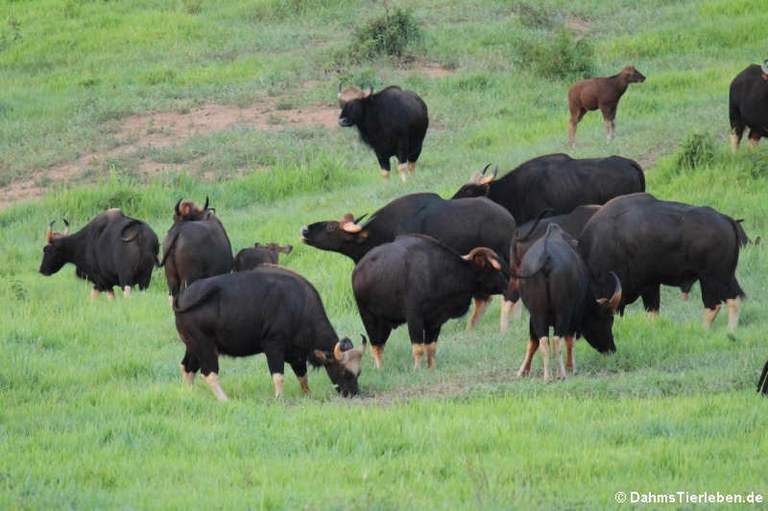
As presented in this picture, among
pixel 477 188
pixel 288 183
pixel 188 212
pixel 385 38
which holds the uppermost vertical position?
pixel 385 38

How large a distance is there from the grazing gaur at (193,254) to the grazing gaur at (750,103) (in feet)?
25.6

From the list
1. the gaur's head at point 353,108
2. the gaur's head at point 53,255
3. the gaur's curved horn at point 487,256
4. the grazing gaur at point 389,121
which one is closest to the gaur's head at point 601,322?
the gaur's curved horn at point 487,256

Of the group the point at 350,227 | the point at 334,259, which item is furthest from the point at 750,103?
the point at 350,227

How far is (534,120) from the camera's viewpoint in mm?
25812

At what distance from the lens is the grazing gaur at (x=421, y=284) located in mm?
13805

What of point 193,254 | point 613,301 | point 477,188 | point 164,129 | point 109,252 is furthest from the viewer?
point 164,129

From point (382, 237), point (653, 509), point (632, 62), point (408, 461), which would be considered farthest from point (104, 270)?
point (632, 62)

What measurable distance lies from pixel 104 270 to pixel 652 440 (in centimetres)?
1008

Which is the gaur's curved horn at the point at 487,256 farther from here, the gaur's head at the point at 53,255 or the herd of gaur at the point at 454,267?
the gaur's head at the point at 53,255

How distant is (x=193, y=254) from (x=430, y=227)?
8.52ft

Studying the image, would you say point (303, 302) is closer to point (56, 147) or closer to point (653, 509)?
point (653, 509)

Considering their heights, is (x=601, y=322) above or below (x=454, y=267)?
below

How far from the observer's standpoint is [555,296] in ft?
41.2

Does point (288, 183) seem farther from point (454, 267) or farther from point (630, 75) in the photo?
point (454, 267)
